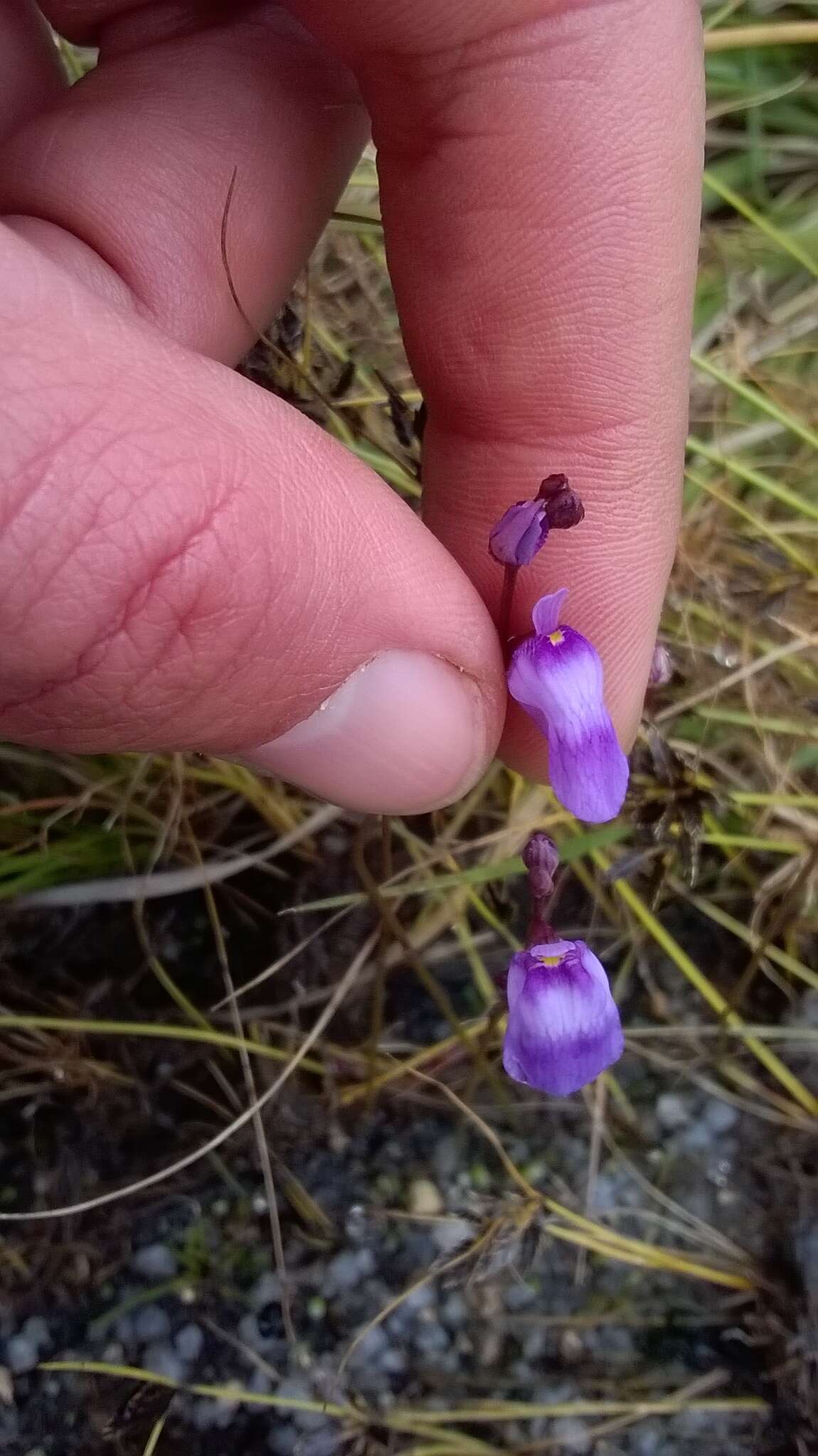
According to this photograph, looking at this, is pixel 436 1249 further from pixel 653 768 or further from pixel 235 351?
pixel 235 351

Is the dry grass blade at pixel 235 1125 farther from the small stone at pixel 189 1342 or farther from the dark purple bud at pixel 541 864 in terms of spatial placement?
the dark purple bud at pixel 541 864

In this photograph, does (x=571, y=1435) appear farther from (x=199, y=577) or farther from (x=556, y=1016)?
(x=199, y=577)

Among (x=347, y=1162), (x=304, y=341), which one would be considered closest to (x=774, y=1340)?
(x=347, y=1162)

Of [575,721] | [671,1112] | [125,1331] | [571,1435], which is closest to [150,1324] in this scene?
[125,1331]

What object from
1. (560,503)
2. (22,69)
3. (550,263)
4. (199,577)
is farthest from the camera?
(22,69)

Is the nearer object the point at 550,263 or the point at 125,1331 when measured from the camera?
the point at 550,263

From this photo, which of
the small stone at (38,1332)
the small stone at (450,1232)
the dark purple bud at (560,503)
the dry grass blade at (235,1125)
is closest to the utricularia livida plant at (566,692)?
the dark purple bud at (560,503)

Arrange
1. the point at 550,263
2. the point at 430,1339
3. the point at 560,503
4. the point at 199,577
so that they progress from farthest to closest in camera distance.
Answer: the point at 430,1339, the point at 550,263, the point at 560,503, the point at 199,577

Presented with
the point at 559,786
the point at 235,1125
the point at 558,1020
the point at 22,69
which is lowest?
the point at 235,1125
